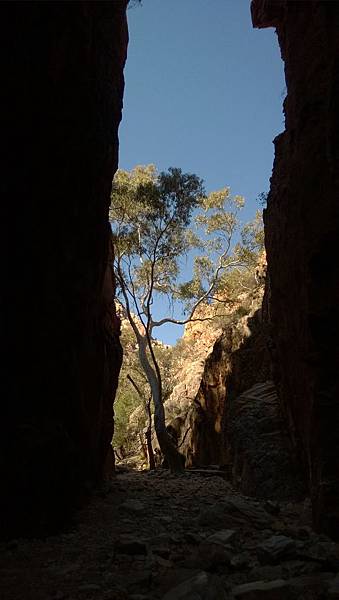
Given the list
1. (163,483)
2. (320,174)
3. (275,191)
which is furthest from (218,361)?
(320,174)

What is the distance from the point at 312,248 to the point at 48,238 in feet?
17.2

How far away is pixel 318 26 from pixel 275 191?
3.78 metres

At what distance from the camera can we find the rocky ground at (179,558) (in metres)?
4.91

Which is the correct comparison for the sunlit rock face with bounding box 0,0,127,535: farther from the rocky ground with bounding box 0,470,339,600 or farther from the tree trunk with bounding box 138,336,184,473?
the tree trunk with bounding box 138,336,184,473

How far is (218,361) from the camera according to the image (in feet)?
73.3

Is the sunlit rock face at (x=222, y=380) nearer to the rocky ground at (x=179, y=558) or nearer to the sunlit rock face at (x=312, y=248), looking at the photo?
the sunlit rock face at (x=312, y=248)

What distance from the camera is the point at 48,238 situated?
962cm

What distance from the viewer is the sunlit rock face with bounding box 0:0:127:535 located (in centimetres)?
836

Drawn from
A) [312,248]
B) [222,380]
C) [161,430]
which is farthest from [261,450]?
[222,380]

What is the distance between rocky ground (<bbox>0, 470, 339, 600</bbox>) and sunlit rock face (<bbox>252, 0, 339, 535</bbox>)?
1.18 meters

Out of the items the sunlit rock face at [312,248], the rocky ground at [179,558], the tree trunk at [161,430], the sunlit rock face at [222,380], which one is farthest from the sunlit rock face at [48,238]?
the sunlit rock face at [222,380]

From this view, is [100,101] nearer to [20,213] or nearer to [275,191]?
[20,213]

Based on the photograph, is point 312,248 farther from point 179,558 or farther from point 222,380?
point 222,380

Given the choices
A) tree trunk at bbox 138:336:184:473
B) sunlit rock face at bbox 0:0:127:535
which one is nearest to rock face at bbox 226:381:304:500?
tree trunk at bbox 138:336:184:473
